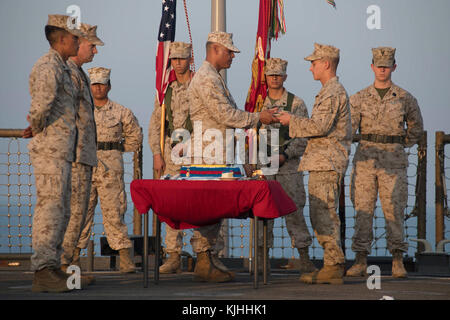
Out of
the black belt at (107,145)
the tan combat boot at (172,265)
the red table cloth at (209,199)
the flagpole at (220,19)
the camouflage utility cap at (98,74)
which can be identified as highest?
the flagpole at (220,19)

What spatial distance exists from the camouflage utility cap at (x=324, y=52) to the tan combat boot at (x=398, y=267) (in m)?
2.22

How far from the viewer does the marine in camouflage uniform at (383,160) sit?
27.2 feet

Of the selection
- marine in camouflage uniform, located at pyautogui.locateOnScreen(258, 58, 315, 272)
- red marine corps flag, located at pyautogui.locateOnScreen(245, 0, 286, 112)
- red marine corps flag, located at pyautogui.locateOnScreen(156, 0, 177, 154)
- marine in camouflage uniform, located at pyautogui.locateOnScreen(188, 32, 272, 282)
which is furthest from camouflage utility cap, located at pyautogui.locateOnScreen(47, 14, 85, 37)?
red marine corps flag, located at pyautogui.locateOnScreen(245, 0, 286, 112)

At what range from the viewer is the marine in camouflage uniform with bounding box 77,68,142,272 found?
8539mm

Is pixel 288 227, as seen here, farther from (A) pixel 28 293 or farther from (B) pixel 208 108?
(A) pixel 28 293

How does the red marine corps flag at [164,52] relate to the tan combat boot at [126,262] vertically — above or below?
above

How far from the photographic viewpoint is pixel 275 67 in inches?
331

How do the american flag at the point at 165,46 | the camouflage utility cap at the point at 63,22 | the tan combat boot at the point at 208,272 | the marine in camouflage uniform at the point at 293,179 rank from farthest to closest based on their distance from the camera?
1. the american flag at the point at 165,46
2. the marine in camouflage uniform at the point at 293,179
3. the tan combat boot at the point at 208,272
4. the camouflage utility cap at the point at 63,22

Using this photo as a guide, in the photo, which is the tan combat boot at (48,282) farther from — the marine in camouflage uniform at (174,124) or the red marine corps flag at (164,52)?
the red marine corps flag at (164,52)

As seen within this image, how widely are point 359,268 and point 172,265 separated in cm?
188

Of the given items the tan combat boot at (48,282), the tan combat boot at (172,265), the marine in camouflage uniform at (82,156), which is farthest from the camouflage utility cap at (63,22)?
the tan combat boot at (172,265)

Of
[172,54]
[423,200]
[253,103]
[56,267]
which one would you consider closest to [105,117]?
[172,54]

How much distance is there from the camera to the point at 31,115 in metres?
6.10

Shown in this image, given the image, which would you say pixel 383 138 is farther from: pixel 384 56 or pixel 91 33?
pixel 91 33
